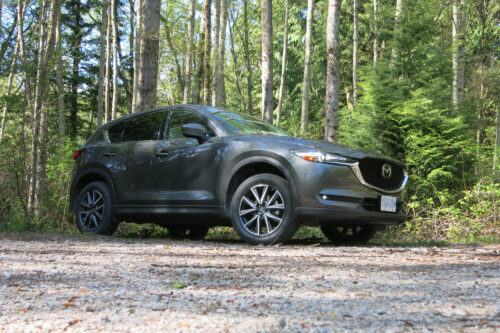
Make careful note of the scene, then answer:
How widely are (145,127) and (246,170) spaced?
1.89 meters

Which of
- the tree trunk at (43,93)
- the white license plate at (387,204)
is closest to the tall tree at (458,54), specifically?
the white license plate at (387,204)

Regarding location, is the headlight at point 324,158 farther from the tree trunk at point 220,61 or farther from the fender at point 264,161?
the tree trunk at point 220,61

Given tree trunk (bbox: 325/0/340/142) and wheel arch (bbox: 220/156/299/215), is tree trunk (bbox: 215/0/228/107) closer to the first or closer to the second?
tree trunk (bbox: 325/0/340/142)

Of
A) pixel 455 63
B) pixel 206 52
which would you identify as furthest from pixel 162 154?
pixel 455 63

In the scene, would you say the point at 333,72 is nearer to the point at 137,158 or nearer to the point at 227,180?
the point at 137,158

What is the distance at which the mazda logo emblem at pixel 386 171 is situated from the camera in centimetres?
556

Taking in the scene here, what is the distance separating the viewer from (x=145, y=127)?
6820 mm

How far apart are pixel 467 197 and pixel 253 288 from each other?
635 centimetres

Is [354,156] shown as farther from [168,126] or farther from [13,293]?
[13,293]

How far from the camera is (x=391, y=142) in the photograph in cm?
928

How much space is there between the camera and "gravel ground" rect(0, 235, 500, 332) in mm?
2094

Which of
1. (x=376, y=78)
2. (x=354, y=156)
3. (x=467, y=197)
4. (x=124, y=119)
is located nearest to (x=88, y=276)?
(x=354, y=156)

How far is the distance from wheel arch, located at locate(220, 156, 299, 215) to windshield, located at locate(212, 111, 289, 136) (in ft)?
1.86

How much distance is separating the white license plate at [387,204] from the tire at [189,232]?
10.4 feet
